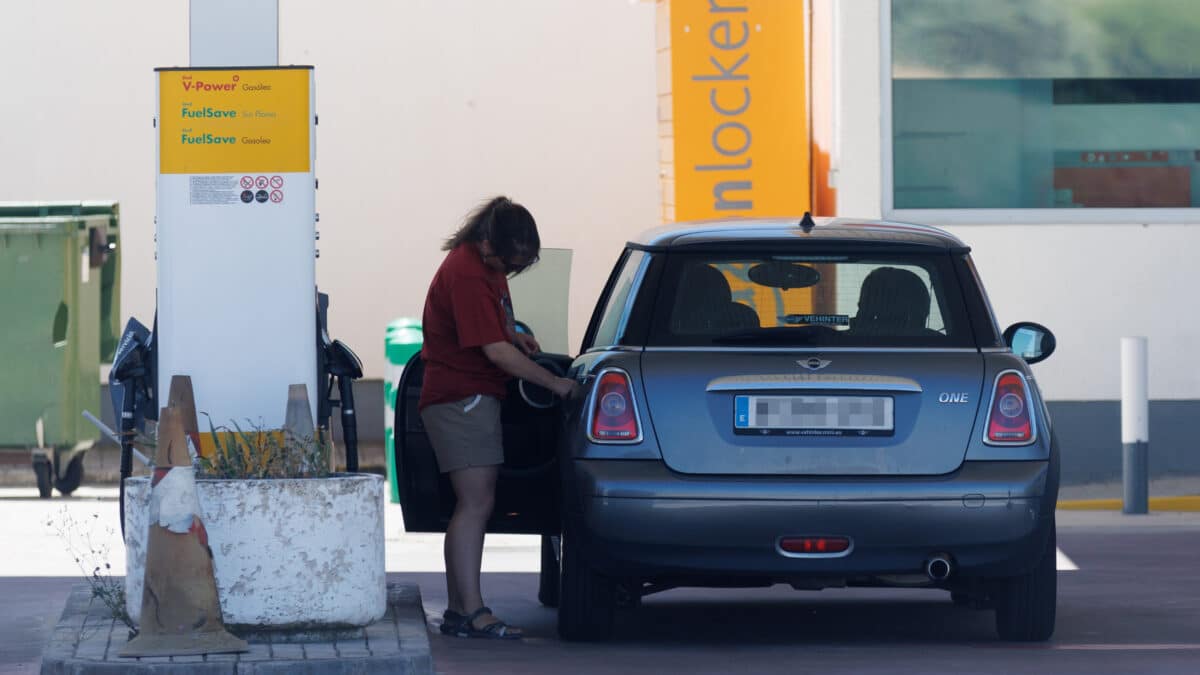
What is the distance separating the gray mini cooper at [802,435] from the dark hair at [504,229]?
41cm

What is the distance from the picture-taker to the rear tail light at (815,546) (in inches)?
263

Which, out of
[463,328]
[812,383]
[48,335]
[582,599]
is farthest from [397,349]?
[812,383]

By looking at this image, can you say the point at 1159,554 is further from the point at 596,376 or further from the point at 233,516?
the point at 233,516

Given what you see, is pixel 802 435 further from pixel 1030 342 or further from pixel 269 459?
pixel 269 459

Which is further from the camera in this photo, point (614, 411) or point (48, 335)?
point (48, 335)

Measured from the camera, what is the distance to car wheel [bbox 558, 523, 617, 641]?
7.05 m

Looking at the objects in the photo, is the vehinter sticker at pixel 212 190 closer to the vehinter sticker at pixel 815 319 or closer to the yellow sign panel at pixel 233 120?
the yellow sign panel at pixel 233 120

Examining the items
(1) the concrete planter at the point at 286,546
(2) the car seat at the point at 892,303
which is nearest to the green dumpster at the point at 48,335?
(1) the concrete planter at the point at 286,546

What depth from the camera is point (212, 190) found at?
24.1 feet

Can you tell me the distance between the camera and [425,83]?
49.8ft

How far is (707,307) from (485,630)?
138 centimetres

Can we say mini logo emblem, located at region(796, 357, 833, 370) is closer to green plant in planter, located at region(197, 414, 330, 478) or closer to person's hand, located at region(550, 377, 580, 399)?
person's hand, located at region(550, 377, 580, 399)

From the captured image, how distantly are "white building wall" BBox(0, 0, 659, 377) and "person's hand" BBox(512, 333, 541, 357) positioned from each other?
24.6ft

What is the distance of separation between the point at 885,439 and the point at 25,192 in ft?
31.8
